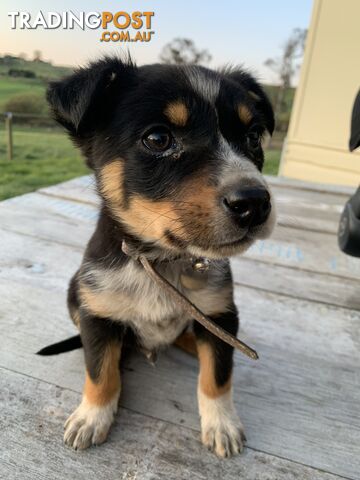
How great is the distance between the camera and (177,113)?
1554 millimetres

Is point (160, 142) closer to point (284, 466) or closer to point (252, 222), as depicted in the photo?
point (252, 222)

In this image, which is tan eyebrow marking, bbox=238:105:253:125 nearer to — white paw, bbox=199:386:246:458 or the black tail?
white paw, bbox=199:386:246:458

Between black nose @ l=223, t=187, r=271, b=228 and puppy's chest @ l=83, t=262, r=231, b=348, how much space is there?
51cm

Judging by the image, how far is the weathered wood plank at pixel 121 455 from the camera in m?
1.49

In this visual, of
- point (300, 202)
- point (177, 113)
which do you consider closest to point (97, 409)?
point (177, 113)

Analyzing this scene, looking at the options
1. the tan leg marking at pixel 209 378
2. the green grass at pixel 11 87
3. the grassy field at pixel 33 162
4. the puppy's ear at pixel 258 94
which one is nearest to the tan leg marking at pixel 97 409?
the tan leg marking at pixel 209 378

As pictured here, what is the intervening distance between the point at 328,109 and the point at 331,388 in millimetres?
6062

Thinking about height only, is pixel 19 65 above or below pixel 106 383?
above

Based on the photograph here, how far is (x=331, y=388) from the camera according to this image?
78.2 inches

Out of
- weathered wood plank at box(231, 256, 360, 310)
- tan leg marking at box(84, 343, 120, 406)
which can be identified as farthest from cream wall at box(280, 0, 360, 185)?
tan leg marking at box(84, 343, 120, 406)

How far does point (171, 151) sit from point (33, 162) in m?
3.41

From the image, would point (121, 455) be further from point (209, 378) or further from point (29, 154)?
point (29, 154)

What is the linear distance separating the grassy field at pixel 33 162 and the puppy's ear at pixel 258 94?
184cm

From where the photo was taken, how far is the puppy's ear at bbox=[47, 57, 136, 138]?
156 centimetres
